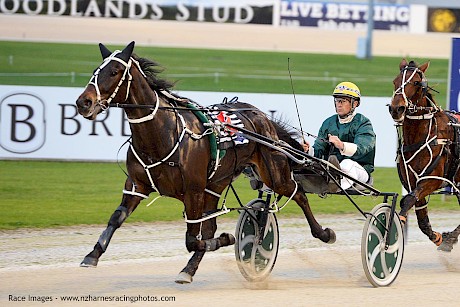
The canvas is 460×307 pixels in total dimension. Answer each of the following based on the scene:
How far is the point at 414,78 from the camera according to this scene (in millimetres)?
7891

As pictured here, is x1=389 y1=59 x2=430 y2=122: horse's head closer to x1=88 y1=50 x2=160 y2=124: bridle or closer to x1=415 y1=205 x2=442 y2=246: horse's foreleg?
x1=415 y1=205 x2=442 y2=246: horse's foreleg

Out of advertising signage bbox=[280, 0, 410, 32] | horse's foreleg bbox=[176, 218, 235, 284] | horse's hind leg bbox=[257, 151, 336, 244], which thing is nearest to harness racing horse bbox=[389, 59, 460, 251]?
horse's hind leg bbox=[257, 151, 336, 244]

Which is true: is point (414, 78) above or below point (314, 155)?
above

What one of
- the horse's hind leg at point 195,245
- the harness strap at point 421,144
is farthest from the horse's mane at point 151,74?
the harness strap at point 421,144

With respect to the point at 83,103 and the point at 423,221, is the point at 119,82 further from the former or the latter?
→ the point at 423,221

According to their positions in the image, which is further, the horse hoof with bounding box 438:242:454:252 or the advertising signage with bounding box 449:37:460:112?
the advertising signage with bounding box 449:37:460:112

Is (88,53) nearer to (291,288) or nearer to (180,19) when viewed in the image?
(180,19)

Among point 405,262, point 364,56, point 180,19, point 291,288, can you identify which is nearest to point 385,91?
point 364,56

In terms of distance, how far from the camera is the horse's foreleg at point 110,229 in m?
6.36

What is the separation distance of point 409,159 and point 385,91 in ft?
59.9

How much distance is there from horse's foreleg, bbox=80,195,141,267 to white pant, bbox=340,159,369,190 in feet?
5.48

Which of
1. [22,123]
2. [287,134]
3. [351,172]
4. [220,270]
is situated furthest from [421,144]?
[22,123]

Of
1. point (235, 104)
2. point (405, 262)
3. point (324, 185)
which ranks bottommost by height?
point (405, 262)

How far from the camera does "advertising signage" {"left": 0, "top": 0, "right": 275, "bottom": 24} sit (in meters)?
33.8
